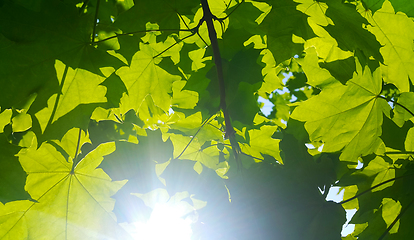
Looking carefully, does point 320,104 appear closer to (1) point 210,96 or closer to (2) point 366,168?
(2) point 366,168

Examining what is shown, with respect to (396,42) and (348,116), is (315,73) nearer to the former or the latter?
(348,116)

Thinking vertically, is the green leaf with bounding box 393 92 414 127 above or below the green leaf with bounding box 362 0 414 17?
below

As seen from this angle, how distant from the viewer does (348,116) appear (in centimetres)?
146

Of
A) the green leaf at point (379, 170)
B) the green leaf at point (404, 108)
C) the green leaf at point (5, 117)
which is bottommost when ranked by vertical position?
the green leaf at point (379, 170)

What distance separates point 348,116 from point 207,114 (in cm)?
82

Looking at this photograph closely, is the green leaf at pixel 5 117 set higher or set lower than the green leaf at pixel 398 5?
lower

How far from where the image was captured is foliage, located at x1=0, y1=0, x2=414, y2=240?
1.22 m

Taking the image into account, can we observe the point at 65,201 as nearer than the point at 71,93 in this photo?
No

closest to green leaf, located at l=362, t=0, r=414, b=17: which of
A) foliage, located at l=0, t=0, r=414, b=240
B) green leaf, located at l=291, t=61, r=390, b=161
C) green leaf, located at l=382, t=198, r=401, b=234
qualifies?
foliage, located at l=0, t=0, r=414, b=240

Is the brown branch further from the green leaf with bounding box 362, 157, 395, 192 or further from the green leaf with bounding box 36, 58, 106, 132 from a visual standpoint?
the green leaf with bounding box 362, 157, 395, 192

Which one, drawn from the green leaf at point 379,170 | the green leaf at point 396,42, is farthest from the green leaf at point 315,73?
the green leaf at point 379,170

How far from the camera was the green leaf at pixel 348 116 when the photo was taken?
1.42 metres

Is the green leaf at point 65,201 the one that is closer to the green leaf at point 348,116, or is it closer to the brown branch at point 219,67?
the brown branch at point 219,67

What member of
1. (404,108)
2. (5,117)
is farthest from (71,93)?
(404,108)
